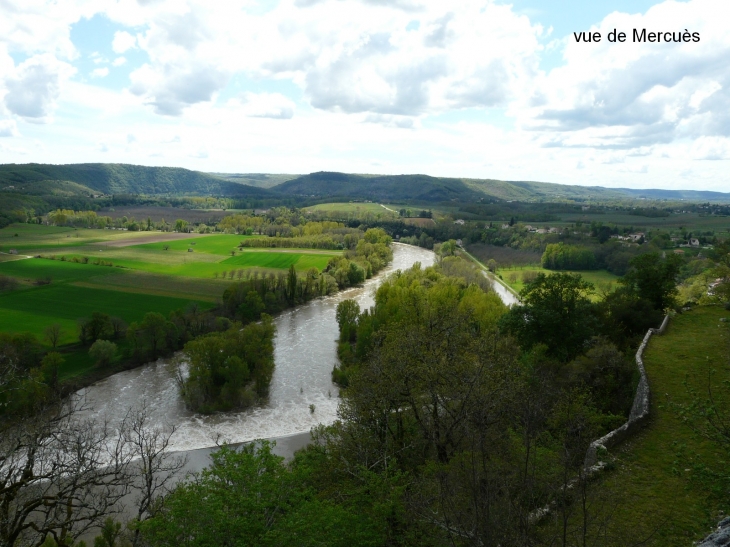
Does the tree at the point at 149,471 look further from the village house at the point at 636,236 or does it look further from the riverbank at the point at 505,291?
the village house at the point at 636,236

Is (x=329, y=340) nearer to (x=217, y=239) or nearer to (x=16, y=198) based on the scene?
(x=217, y=239)

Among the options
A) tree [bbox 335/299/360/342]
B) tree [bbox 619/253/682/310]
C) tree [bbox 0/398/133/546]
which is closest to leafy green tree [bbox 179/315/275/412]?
tree [bbox 335/299/360/342]

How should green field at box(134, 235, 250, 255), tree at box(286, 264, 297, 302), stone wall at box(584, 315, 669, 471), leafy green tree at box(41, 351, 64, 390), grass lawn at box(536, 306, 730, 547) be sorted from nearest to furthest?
1. grass lawn at box(536, 306, 730, 547)
2. stone wall at box(584, 315, 669, 471)
3. leafy green tree at box(41, 351, 64, 390)
4. tree at box(286, 264, 297, 302)
5. green field at box(134, 235, 250, 255)

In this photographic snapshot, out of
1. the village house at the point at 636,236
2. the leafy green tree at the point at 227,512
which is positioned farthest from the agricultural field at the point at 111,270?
the village house at the point at 636,236

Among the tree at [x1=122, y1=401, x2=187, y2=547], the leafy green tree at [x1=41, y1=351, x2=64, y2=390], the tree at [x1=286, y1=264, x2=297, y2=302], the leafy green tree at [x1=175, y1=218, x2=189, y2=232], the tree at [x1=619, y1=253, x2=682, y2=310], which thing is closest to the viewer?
the tree at [x1=122, y1=401, x2=187, y2=547]

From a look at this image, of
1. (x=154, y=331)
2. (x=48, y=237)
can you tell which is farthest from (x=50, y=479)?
(x=48, y=237)

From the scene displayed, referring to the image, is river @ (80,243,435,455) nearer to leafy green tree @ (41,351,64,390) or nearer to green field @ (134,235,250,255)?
leafy green tree @ (41,351,64,390)
